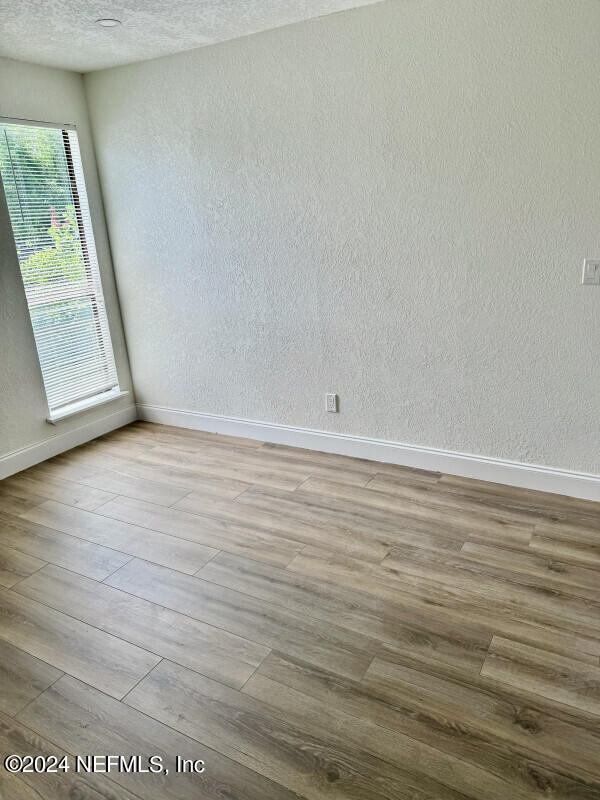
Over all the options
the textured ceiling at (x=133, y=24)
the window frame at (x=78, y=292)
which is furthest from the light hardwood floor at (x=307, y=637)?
the textured ceiling at (x=133, y=24)

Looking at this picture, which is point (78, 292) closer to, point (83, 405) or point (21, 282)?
point (21, 282)

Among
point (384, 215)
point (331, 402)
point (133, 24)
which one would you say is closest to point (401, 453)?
point (331, 402)

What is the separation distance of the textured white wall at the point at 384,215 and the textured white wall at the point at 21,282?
141mm

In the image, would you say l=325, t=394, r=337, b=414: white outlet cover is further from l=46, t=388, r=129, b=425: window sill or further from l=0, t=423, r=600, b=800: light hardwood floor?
l=46, t=388, r=129, b=425: window sill

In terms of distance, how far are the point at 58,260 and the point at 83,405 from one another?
39.8 inches

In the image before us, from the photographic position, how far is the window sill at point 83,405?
3785 mm

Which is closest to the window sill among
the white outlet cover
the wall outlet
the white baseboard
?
the white baseboard

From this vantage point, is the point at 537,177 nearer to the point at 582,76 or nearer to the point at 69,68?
the point at 582,76

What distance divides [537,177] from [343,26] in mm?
1260

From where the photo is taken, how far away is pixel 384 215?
3002mm

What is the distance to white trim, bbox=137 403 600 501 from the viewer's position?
9.54 feet

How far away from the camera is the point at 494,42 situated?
252 cm

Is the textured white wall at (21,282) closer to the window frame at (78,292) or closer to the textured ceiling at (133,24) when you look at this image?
the window frame at (78,292)

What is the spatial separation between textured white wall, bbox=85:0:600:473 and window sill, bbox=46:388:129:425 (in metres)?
0.70
